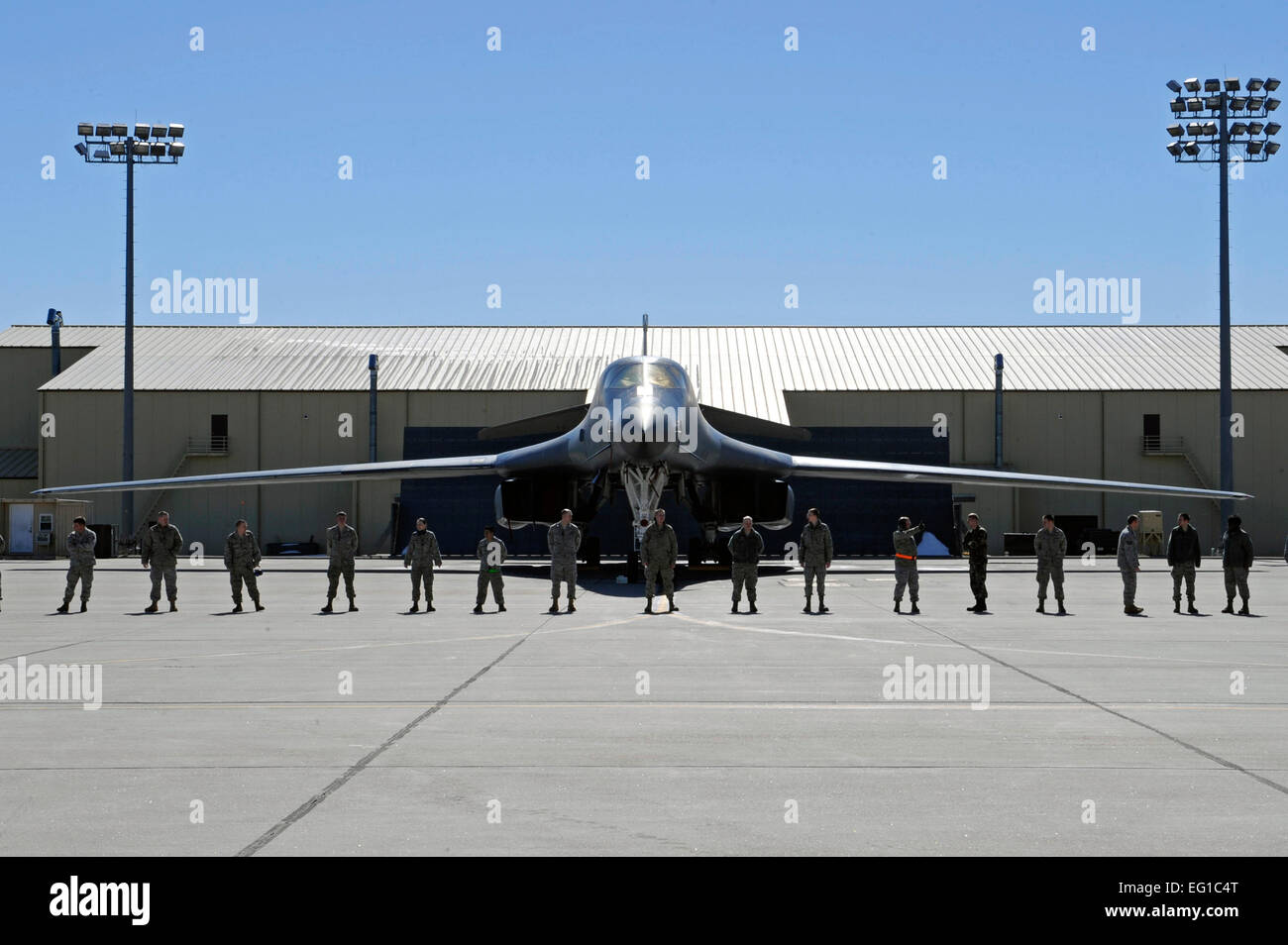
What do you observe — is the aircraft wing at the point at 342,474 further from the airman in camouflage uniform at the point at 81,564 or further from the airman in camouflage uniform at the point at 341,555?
the airman in camouflage uniform at the point at 81,564

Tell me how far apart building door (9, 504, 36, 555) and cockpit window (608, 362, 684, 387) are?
25.6 meters

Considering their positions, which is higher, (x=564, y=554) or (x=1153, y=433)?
(x=1153, y=433)

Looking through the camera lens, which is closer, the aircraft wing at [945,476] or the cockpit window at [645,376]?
the cockpit window at [645,376]

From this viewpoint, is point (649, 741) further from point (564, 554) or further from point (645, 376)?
point (645, 376)

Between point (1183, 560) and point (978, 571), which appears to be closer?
point (978, 571)

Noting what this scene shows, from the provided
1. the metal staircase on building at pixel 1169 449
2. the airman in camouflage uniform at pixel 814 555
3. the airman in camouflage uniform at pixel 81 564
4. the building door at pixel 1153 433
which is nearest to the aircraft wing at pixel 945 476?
the airman in camouflage uniform at pixel 814 555

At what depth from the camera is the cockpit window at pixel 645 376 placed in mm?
25578

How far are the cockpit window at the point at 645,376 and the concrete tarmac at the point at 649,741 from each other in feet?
30.8

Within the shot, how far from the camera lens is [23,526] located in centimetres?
4209

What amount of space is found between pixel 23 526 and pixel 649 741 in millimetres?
39739

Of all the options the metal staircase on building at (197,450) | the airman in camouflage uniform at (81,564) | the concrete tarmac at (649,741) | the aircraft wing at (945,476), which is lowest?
the concrete tarmac at (649,741)

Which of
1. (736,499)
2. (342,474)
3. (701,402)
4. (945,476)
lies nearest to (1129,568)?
(736,499)

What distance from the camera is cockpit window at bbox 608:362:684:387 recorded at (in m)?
25.6

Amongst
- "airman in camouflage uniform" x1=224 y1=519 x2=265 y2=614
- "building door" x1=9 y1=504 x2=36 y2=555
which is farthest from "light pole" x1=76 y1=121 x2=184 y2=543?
"airman in camouflage uniform" x1=224 y1=519 x2=265 y2=614
